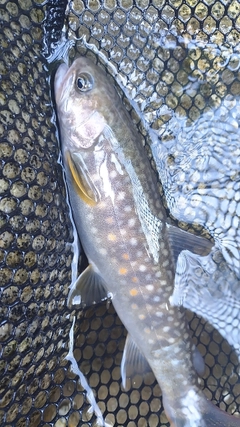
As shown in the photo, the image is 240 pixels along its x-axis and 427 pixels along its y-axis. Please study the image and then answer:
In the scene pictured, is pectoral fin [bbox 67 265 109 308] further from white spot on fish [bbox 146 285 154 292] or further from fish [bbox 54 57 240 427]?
white spot on fish [bbox 146 285 154 292]

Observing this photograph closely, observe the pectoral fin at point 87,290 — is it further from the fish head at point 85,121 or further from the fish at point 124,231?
the fish head at point 85,121

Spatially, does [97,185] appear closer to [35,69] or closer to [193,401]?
[35,69]

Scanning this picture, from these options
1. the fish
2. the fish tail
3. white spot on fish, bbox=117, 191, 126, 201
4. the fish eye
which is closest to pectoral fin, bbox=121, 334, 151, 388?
the fish

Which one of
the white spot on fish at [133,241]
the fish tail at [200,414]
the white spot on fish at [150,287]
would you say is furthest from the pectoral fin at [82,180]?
the fish tail at [200,414]

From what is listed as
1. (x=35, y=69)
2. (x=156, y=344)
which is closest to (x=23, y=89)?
(x=35, y=69)

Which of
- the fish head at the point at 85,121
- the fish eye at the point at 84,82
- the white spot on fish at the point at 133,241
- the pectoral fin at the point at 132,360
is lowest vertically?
the pectoral fin at the point at 132,360

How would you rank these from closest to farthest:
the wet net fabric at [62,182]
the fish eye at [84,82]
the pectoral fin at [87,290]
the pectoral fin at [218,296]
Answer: the wet net fabric at [62,182] → the fish eye at [84,82] → the pectoral fin at [87,290] → the pectoral fin at [218,296]

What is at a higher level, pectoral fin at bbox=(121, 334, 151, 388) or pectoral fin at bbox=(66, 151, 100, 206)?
pectoral fin at bbox=(66, 151, 100, 206)
